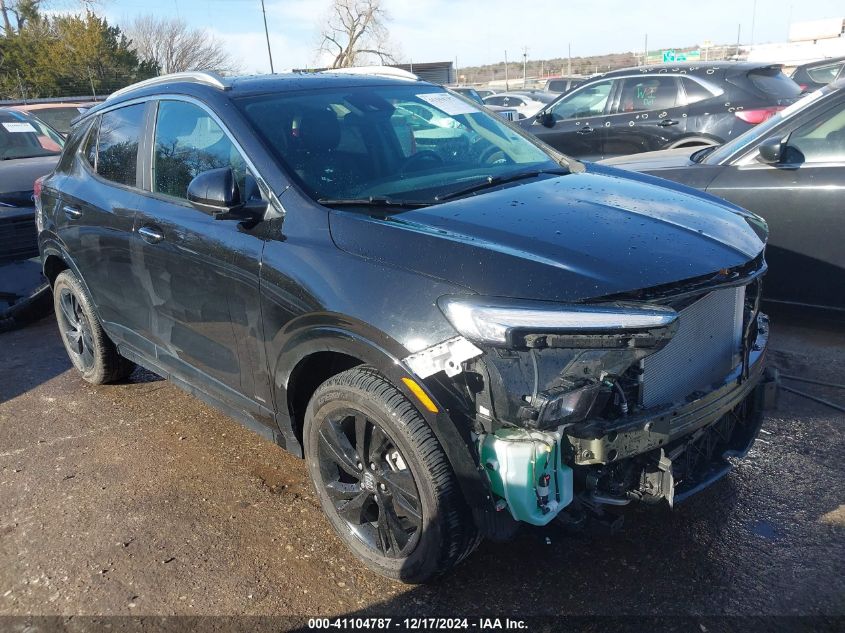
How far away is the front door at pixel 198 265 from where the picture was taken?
10.2 feet

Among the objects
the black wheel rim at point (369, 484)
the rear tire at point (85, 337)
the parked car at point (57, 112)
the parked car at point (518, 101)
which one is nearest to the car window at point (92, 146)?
the rear tire at point (85, 337)

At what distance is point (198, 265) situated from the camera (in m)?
3.30

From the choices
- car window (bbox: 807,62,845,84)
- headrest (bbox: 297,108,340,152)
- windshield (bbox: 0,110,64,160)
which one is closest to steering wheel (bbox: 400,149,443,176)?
headrest (bbox: 297,108,340,152)

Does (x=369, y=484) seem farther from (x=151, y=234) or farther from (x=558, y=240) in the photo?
(x=151, y=234)

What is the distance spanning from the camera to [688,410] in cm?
247

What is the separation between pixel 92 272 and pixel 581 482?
328 centimetres

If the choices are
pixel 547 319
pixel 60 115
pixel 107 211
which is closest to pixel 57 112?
pixel 60 115

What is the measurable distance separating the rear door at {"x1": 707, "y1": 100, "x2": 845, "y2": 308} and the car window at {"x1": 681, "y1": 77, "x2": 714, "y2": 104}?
401 centimetres

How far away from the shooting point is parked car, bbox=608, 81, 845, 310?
14.7 ft

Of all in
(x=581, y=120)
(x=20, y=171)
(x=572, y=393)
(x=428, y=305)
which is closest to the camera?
(x=572, y=393)

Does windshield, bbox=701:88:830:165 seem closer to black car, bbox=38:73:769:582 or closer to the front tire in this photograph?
black car, bbox=38:73:769:582

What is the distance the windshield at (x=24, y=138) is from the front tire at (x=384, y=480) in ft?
23.6

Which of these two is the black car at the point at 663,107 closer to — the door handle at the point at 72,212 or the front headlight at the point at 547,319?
the door handle at the point at 72,212

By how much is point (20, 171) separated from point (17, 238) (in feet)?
3.74
